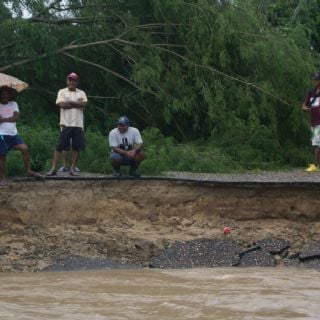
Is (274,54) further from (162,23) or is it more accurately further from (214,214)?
(214,214)

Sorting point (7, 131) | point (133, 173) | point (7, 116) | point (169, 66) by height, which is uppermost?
point (169, 66)

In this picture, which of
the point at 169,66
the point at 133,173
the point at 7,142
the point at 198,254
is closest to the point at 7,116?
the point at 7,142

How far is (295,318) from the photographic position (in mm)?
6852

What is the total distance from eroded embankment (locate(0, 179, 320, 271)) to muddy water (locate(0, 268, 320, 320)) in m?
0.85

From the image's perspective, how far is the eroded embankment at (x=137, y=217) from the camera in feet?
33.7

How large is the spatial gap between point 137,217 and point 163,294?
3.31 m

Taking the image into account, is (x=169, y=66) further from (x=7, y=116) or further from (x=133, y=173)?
(x=7, y=116)

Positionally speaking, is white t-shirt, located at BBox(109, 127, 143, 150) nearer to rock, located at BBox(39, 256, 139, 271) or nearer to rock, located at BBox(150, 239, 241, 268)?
rock, located at BBox(150, 239, 241, 268)

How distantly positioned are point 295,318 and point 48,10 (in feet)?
34.0

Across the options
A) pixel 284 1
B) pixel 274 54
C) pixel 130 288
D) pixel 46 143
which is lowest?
pixel 130 288

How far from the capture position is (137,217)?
11.3m

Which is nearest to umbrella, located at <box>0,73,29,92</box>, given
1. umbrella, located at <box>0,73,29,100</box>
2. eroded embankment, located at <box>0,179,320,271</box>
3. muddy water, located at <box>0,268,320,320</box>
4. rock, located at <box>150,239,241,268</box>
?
umbrella, located at <box>0,73,29,100</box>

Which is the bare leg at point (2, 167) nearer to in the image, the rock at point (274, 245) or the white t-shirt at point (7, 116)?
the white t-shirt at point (7, 116)

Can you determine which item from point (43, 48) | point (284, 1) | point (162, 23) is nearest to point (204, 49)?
point (162, 23)
